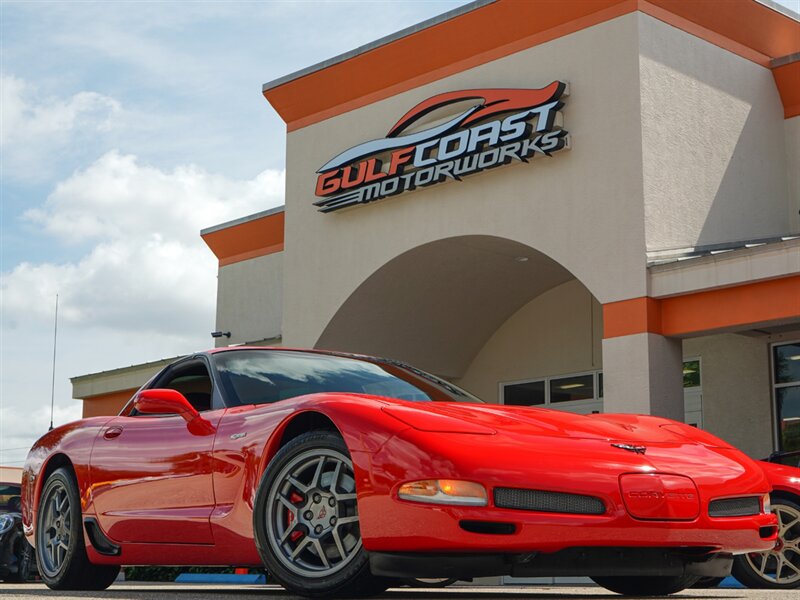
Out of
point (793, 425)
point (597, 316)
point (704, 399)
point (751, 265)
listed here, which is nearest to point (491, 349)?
point (597, 316)

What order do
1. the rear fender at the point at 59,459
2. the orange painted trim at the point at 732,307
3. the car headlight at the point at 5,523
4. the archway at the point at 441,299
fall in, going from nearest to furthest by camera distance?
the rear fender at the point at 59,459 < the orange painted trim at the point at 732,307 < the car headlight at the point at 5,523 < the archway at the point at 441,299

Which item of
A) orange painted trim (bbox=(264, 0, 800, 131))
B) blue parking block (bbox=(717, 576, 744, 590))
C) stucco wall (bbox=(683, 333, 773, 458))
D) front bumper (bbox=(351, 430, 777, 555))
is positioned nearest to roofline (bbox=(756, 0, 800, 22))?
orange painted trim (bbox=(264, 0, 800, 131))

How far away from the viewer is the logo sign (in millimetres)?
15352

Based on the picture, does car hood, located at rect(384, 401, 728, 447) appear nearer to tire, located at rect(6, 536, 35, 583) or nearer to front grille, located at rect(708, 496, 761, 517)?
front grille, located at rect(708, 496, 761, 517)

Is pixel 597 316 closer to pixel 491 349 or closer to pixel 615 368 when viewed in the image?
pixel 491 349

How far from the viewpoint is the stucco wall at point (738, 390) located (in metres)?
15.9

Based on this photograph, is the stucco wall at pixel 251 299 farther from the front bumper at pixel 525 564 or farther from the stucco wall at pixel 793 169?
the front bumper at pixel 525 564

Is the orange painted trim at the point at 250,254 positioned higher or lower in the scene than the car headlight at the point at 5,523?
higher

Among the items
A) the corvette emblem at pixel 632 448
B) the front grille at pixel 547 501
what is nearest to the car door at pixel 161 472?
the front grille at pixel 547 501

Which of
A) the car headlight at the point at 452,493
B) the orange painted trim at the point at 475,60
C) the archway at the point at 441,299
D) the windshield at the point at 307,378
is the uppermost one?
the orange painted trim at the point at 475,60

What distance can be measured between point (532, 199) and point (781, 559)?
7.71m

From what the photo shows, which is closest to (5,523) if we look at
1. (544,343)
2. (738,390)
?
(544,343)

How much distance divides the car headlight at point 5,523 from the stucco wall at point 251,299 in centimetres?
942

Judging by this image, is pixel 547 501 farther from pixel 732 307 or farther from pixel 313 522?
pixel 732 307
